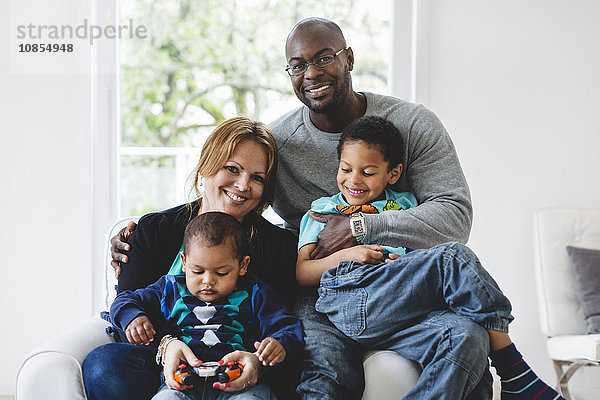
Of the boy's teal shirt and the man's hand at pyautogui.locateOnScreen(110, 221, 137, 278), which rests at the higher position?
the boy's teal shirt

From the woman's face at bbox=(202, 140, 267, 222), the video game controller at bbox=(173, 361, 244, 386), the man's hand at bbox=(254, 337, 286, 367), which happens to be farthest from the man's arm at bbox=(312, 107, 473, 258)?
the video game controller at bbox=(173, 361, 244, 386)

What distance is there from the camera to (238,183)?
6.49ft

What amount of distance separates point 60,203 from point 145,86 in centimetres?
71

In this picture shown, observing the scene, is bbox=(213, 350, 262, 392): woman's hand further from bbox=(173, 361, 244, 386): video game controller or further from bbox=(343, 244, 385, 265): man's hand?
bbox=(343, 244, 385, 265): man's hand

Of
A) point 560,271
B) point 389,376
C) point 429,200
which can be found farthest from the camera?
point 560,271

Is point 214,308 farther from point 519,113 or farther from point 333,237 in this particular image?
point 519,113

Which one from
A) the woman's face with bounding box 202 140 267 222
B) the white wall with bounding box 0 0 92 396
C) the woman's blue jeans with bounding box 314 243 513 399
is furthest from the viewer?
the white wall with bounding box 0 0 92 396

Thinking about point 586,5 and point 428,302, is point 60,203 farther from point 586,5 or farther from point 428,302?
point 586,5

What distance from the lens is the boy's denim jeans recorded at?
1.49 m

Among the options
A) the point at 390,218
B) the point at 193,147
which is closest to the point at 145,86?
the point at 193,147

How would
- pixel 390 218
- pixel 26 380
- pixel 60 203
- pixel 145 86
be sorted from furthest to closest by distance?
1. pixel 145 86
2. pixel 60 203
3. pixel 390 218
4. pixel 26 380

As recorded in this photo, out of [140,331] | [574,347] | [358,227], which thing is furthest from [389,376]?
[574,347]

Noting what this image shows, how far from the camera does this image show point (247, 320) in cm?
171

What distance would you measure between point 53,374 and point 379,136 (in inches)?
42.6
